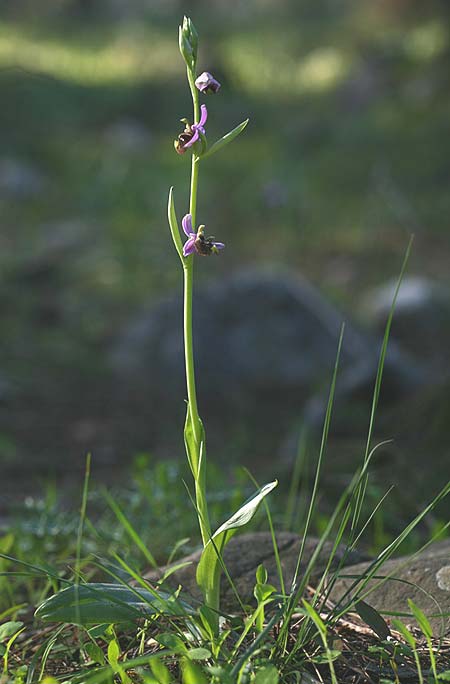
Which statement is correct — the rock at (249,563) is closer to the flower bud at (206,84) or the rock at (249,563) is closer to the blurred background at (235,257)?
the flower bud at (206,84)

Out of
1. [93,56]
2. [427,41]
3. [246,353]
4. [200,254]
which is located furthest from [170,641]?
[93,56]

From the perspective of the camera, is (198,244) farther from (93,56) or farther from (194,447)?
(93,56)

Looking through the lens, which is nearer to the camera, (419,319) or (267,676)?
(267,676)

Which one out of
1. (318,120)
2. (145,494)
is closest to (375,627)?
(145,494)

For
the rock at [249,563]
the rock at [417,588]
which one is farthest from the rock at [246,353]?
the rock at [417,588]

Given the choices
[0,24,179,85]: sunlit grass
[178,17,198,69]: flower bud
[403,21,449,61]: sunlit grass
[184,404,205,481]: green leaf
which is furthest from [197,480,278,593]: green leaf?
[403,21,449,61]: sunlit grass

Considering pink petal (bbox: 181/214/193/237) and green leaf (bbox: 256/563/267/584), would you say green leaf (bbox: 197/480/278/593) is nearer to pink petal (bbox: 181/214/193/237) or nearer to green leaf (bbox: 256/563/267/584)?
green leaf (bbox: 256/563/267/584)
